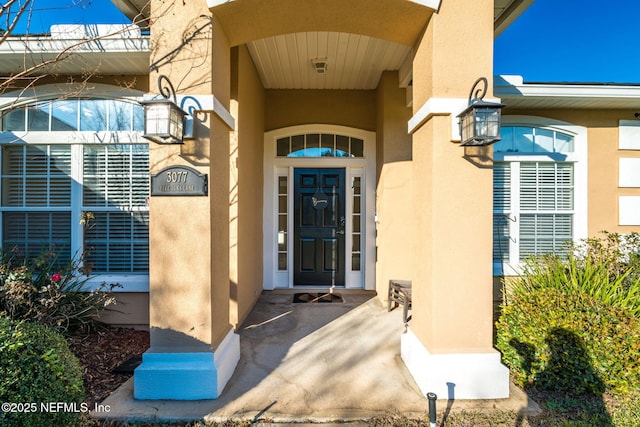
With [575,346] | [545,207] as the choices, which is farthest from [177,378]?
[545,207]

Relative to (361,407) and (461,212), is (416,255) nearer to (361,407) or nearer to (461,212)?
(461,212)

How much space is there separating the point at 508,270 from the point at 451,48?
307cm

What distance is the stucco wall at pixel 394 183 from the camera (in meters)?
4.38

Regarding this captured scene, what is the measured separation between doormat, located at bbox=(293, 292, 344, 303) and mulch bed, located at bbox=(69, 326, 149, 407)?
2028 mm

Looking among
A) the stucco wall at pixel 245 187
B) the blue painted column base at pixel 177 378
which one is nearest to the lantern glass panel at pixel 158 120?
the stucco wall at pixel 245 187

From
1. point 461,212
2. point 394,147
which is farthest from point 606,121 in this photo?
point 461,212

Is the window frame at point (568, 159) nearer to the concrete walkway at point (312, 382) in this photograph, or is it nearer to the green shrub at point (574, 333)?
the green shrub at point (574, 333)

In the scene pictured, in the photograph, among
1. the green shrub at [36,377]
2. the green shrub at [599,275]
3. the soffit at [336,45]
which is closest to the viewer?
the green shrub at [36,377]

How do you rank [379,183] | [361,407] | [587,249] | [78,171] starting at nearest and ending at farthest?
[361,407] → [78,171] → [587,249] → [379,183]

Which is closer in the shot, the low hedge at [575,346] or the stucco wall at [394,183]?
the low hedge at [575,346]

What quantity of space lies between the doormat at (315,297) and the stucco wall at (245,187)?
0.62m

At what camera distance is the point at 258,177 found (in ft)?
15.3

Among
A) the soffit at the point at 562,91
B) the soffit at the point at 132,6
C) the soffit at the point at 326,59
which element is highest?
the soffit at the point at 132,6

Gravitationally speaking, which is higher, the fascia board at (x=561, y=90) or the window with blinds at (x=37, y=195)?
the fascia board at (x=561, y=90)
